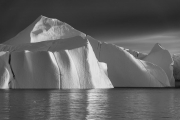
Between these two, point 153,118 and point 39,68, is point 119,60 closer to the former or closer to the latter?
point 39,68

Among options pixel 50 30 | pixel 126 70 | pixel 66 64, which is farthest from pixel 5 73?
pixel 126 70

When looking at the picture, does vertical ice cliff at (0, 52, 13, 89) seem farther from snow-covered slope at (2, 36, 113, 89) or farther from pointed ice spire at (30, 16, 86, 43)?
pointed ice spire at (30, 16, 86, 43)

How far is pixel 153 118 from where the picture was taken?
31.0 feet

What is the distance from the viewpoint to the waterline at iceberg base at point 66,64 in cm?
2761

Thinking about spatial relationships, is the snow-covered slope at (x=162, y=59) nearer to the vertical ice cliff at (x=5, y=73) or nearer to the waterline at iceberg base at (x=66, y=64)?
the waterline at iceberg base at (x=66, y=64)

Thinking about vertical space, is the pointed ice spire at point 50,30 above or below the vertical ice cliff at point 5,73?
above

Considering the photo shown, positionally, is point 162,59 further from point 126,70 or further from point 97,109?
point 97,109

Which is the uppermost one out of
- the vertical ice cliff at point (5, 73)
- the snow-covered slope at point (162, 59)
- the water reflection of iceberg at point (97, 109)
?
the snow-covered slope at point (162, 59)

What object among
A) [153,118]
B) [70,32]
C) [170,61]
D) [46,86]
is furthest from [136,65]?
[153,118]

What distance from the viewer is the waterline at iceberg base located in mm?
27609

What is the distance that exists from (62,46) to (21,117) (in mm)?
23137

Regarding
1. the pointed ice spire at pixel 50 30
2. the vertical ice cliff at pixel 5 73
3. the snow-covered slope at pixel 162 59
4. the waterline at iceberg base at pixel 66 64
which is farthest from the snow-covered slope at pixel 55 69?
the snow-covered slope at pixel 162 59

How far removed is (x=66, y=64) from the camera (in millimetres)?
28484

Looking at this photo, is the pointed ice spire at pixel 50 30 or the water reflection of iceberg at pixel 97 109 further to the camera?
the pointed ice spire at pixel 50 30
